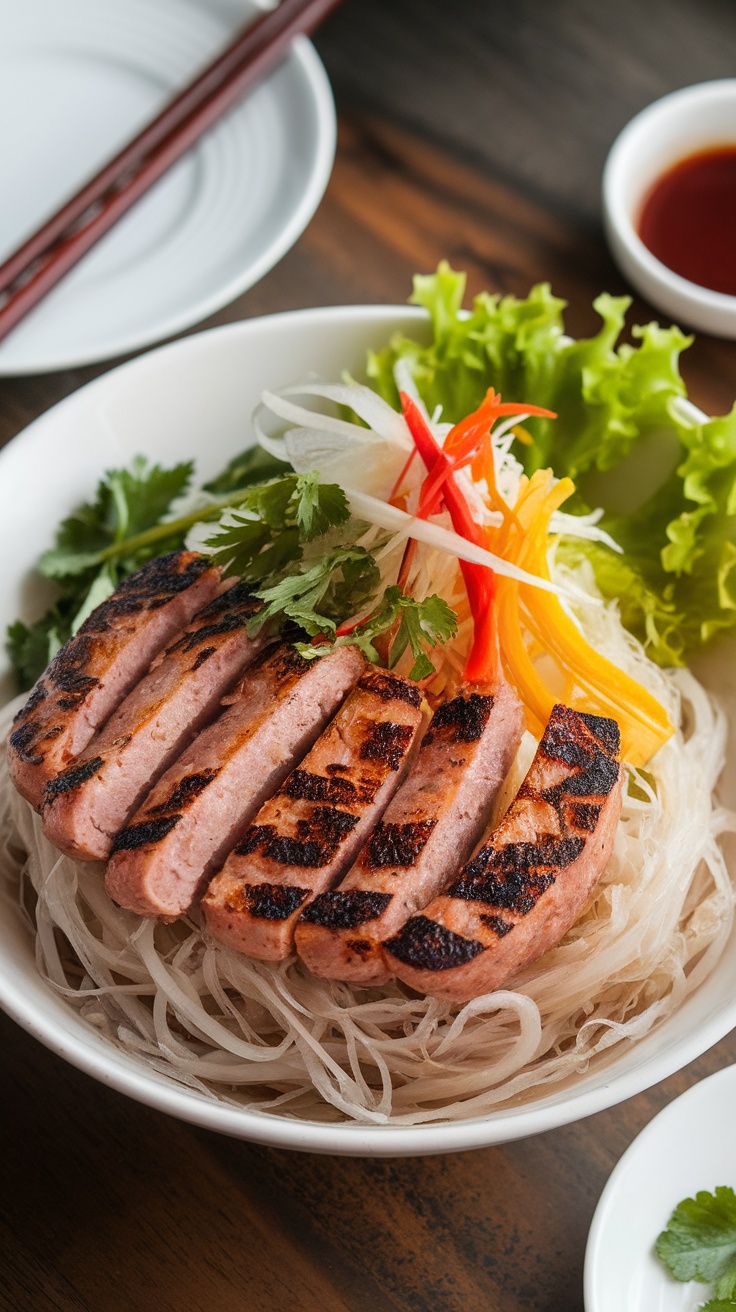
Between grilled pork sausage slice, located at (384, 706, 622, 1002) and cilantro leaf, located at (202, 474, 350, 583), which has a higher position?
cilantro leaf, located at (202, 474, 350, 583)

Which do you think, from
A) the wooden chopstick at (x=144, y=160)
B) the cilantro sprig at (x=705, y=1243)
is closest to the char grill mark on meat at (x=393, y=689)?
the cilantro sprig at (x=705, y=1243)

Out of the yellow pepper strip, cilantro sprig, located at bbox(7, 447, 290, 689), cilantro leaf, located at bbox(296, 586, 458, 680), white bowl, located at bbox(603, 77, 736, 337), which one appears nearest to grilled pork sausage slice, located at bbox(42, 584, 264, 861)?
cilantro leaf, located at bbox(296, 586, 458, 680)

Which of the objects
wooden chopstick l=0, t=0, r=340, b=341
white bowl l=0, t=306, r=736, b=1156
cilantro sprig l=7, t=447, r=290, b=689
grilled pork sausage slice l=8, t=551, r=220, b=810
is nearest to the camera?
white bowl l=0, t=306, r=736, b=1156

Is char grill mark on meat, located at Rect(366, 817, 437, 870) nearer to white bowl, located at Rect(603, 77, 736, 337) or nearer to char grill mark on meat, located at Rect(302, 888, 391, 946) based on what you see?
char grill mark on meat, located at Rect(302, 888, 391, 946)

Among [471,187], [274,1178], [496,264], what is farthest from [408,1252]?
[471,187]

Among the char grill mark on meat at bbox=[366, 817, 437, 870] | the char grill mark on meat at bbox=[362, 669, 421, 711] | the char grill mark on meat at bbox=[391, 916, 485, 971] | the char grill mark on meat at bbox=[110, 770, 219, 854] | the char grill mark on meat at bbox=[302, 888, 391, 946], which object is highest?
the char grill mark on meat at bbox=[110, 770, 219, 854]

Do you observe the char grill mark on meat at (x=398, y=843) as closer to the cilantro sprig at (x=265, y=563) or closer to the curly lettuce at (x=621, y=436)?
the cilantro sprig at (x=265, y=563)

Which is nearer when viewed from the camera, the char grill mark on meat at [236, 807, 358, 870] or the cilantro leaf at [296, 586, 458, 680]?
the char grill mark on meat at [236, 807, 358, 870]
